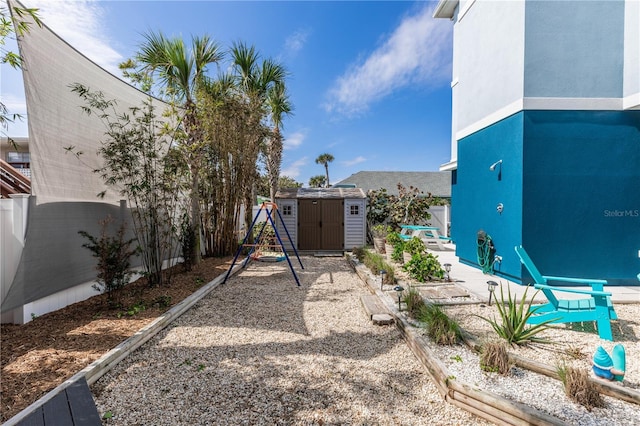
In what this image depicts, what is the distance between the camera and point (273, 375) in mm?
2686

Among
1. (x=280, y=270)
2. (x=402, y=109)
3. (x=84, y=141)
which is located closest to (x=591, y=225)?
(x=280, y=270)

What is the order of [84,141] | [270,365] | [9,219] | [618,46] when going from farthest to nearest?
1. [618,46]
2. [84,141]
3. [9,219]
4. [270,365]

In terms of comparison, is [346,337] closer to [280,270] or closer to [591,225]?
[280,270]

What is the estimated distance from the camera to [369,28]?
28.9 feet

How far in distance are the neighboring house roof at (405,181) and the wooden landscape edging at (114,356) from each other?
19.3 meters

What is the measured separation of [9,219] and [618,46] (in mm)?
9956

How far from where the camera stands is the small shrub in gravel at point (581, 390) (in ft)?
6.75

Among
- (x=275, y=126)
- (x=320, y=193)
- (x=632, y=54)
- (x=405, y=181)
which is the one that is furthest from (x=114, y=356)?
(x=405, y=181)

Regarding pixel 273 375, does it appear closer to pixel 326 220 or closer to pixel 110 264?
pixel 110 264

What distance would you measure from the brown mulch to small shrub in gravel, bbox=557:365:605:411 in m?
4.09

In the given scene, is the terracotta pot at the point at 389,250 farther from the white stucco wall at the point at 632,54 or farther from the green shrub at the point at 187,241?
the white stucco wall at the point at 632,54

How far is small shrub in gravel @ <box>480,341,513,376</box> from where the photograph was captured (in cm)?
248

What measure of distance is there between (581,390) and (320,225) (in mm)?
9227

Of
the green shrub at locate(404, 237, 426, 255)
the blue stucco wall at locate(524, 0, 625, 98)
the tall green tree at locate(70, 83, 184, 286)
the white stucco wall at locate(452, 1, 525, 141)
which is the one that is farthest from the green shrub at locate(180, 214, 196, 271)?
the blue stucco wall at locate(524, 0, 625, 98)
